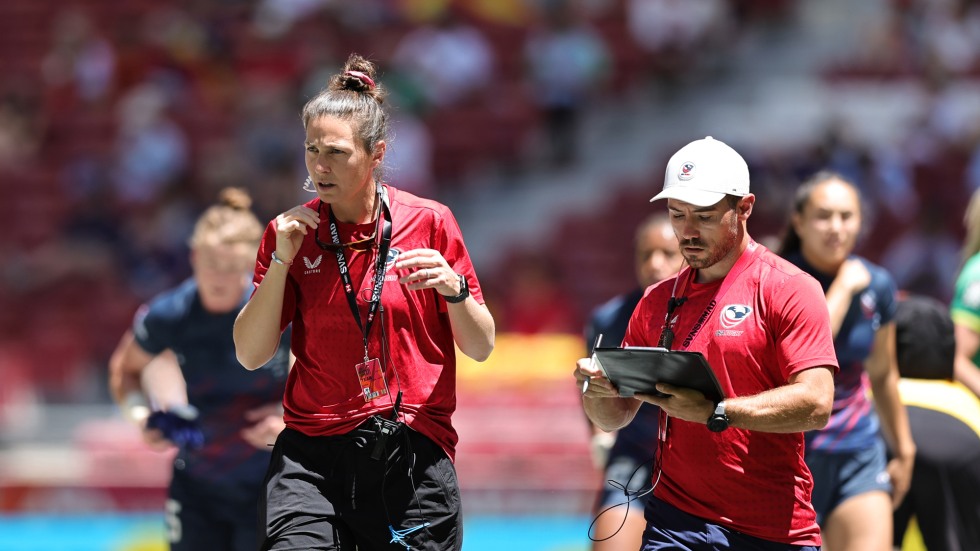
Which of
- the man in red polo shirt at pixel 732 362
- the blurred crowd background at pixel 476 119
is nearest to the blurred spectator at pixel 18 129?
the blurred crowd background at pixel 476 119

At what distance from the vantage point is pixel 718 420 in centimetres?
364

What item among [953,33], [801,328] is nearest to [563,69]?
[953,33]

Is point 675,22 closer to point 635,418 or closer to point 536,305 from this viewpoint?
point 536,305

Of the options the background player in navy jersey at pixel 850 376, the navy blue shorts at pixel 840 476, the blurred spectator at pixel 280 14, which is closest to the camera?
the background player in navy jersey at pixel 850 376

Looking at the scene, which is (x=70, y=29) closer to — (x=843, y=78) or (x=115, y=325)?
(x=115, y=325)

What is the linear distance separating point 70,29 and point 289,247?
1358cm

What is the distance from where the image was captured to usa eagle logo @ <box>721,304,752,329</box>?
3.85 metres

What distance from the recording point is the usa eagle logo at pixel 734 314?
385 centimetres

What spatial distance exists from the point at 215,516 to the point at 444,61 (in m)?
10.4

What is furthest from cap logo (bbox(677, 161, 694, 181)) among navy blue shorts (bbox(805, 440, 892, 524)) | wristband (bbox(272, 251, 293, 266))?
navy blue shorts (bbox(805, 440, 892, 524))

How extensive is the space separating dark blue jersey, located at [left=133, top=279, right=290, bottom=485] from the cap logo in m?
2.15

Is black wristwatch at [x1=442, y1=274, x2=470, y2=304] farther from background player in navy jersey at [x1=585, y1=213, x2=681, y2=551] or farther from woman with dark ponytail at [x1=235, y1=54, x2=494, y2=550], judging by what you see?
background player in navy jersey at [x1=585, y1=213, x2=681, y2=551]

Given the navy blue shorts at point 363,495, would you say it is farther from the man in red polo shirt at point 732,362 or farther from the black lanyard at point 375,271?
the man in red polo shirt at point 732,362

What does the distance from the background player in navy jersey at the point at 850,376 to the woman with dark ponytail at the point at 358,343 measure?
186 centimetres
